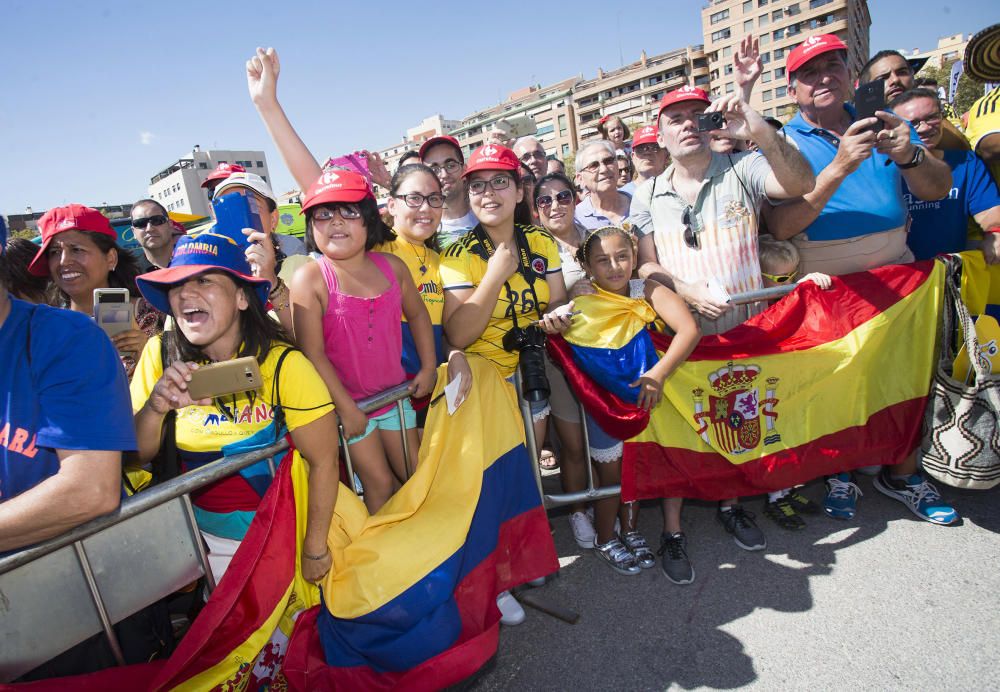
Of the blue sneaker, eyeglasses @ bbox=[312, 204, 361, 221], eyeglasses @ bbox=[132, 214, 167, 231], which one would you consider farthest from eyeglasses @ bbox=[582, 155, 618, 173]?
eyeglasses @ bbox=[132, 214, 167, 231]

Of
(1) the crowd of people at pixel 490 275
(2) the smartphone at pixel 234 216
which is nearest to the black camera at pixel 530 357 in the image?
(1) the crowd of people at pixel 490 275

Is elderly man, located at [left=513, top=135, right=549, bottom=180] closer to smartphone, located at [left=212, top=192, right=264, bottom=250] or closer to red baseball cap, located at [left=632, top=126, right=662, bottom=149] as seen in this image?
→ red baseball cap, located at [left=632, top=126, right=662, bottom=149]

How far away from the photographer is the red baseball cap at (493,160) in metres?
3.09

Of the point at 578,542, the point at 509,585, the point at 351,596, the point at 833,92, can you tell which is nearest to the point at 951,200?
the point at 833,92

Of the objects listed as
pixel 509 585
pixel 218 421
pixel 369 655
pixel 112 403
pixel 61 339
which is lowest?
pixel 509 585

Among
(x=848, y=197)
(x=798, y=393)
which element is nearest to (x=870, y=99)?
(x=848, y=197)

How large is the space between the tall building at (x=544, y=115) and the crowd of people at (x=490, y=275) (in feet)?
251

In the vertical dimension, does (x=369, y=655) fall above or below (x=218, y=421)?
below

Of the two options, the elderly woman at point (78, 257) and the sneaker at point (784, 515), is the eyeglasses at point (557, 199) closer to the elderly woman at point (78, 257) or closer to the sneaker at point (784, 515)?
the sneaker at point (784, 515)

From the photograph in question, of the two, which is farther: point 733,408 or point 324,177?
point 733,408

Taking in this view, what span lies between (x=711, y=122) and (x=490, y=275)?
1596mm

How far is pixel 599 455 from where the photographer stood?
3.24 meters

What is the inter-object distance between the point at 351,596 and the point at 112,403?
111 cm

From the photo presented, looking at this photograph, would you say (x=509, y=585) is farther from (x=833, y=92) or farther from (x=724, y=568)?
(x=833, y=92)
